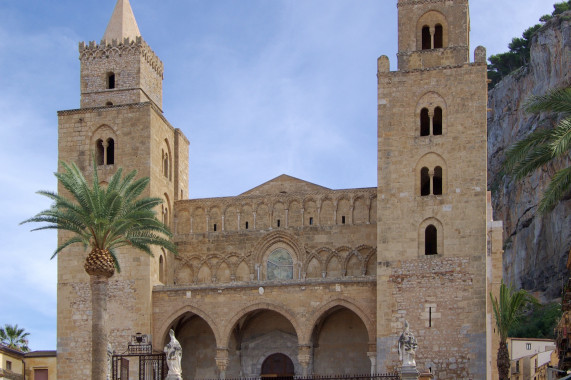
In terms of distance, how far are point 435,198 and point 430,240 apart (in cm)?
163

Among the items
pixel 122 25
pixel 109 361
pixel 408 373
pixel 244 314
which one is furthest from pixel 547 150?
pixel 122 25

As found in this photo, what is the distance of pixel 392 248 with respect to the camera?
36750 millimetres

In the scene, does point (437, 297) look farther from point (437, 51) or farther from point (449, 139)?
point (437, 51)

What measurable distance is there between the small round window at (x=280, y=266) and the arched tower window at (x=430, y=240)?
643 centimetres

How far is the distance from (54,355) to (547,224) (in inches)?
1324

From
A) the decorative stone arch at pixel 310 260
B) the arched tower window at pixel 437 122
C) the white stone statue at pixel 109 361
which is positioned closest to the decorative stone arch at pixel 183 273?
the decorative stone arch at pixel 310 260

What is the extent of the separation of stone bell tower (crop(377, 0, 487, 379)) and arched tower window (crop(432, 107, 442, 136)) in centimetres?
4

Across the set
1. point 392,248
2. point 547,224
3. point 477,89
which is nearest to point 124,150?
point 392,248

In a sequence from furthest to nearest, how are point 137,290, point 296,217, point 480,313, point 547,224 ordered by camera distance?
point 547,224 < point 296,217 < point 137,290 < point 480,313

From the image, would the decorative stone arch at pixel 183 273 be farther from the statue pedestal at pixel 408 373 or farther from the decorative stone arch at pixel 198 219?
the statue pedestal at pixel 408 373

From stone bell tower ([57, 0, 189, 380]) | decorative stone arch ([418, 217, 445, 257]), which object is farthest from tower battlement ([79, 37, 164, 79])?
decorative stone arch ([418, 217, 445, 257])

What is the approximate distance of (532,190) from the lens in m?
66.8

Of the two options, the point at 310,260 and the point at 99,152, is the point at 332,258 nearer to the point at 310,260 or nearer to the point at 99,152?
the point at 310,260

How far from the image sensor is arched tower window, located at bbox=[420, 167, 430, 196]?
123 ft
